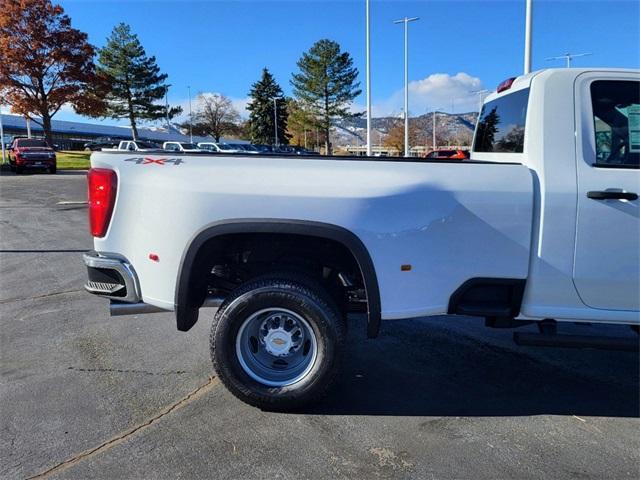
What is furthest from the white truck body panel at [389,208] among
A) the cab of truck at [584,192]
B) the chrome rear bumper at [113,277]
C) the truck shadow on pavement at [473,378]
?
the truck shadow on pavement at [473,378]

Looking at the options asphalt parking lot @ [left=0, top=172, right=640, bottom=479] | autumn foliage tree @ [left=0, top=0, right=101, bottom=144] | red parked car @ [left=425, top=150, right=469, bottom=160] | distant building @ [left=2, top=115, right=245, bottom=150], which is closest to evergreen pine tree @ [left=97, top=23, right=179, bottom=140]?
distant building @ [left=2, top=115, right=245, bottom=150]

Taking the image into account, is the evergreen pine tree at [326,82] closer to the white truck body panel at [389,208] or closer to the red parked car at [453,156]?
the red parked car at [453,156]

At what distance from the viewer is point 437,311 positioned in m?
3.11

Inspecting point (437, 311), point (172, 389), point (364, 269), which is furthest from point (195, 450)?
point (437, 311)

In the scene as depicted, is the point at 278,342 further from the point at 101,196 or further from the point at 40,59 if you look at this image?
the point at 40,59

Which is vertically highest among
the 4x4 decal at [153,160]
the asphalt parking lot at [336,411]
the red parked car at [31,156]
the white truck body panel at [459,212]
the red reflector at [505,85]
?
the red parked car at [31,156]

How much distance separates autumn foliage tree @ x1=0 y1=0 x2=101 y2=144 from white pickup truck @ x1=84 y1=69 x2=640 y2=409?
4123cm

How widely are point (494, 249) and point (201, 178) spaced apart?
185 centimetres

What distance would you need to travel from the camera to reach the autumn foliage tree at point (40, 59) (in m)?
36.2

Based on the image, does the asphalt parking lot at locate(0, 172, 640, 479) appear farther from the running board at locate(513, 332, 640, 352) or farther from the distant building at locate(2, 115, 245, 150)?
the distant building at locate(2, 115, 245, 150)

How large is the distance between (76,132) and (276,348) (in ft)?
357

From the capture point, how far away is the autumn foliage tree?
36.2m

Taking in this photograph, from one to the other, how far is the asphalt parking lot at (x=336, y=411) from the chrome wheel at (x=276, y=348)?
256 millimetres

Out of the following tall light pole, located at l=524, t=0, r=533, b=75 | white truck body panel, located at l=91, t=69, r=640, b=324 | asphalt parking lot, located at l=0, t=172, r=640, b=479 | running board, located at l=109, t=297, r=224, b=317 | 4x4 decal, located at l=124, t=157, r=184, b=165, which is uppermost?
tall light pole, located at l=524, t=0, r=533, b=75
